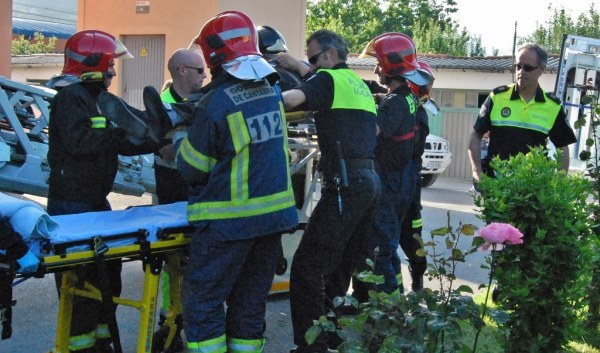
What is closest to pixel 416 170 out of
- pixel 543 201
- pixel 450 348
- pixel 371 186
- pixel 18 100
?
pixel 371 186

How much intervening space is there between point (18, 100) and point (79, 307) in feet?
15.1

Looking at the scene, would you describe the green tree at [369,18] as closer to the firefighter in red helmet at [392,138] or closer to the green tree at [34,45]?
the green tree at [34,45]

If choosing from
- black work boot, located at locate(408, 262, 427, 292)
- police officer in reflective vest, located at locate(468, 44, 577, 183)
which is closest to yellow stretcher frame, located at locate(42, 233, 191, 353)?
police officer in reflective vest, located at locate(468, 44, 577, 183)

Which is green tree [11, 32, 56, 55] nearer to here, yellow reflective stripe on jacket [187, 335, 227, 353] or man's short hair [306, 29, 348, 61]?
man's short hair [306, 29, 348, 61]

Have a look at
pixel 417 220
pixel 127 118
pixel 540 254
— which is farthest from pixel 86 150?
pixel 417 220

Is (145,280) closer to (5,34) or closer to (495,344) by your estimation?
(495,344)

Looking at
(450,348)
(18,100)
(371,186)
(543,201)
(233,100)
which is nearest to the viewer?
(450,348)

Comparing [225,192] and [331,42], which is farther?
[331,42]

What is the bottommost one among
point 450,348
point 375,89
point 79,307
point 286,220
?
point 79,307

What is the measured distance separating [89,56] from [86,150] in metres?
0.60

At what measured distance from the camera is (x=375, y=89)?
23.8 feet

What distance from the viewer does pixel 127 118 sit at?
4848 mm

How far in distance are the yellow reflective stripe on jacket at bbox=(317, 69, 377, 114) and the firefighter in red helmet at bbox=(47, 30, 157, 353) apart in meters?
1.20

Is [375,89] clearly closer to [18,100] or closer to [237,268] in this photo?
[237,268]
